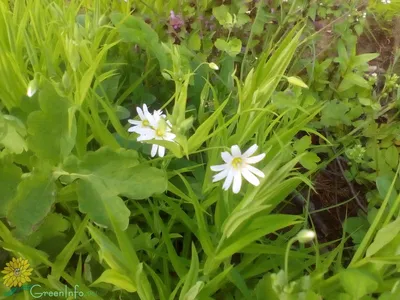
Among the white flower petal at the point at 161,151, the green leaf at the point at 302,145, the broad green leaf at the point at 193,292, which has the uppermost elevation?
the green leaf at the point at 302,145

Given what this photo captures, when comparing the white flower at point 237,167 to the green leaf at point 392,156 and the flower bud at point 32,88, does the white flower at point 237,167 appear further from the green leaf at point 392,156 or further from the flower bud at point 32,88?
the green leaf at point 392,156

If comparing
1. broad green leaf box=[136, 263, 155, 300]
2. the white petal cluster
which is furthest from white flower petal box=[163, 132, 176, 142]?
broad green leaf box=[136, 263, 155, 300]

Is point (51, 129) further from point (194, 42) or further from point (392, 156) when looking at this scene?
point (392, 156)

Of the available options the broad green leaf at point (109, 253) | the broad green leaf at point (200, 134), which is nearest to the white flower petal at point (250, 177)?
the broad green leaf at point (200, 134)

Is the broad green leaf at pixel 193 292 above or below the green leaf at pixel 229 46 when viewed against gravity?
below

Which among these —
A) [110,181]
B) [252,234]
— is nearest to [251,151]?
[252,234]

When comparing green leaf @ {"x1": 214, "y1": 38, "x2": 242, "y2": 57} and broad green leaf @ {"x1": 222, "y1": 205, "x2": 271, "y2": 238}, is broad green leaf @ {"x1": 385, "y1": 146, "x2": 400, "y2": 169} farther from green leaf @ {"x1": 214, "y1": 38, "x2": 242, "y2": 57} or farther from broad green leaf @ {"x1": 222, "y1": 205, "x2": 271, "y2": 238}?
broad green leaf @ {"x1": 222, "y1": 205, "x2": 271, "y2": 238}

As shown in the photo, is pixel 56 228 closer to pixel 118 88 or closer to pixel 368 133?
pixel 118 88

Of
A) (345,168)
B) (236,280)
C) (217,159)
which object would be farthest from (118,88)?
(345,168)
